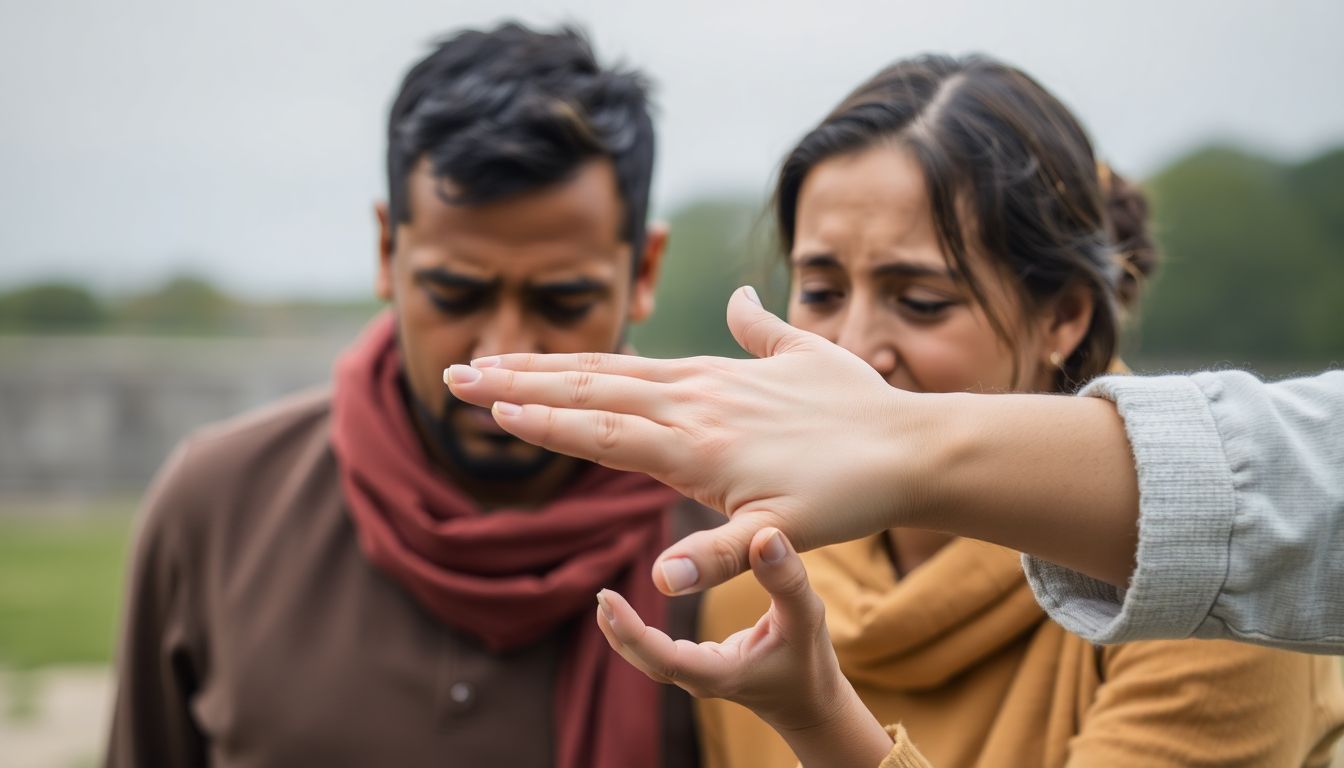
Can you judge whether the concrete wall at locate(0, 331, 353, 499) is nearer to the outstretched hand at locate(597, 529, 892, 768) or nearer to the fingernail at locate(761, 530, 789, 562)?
the outstretched hand at locate(597, 529, 892, 768)

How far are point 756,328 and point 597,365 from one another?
0.61 ft

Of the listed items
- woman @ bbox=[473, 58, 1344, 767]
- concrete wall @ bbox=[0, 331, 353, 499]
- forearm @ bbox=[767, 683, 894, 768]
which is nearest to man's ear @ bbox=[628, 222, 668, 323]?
woman @ bbox=[473, 58, 1344, 767]

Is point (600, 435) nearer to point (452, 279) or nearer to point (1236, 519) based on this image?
point (1236, 519)

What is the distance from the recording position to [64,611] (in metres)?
6.12

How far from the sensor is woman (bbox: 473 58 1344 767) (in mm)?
1519

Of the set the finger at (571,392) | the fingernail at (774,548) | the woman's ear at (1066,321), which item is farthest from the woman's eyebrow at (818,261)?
the fingernail at (774,548)

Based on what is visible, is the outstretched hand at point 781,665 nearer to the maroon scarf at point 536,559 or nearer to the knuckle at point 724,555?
the knuckle at point 724,555

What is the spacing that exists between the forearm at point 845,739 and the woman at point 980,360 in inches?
14.2

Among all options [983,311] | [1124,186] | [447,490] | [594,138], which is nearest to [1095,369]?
[983,311]

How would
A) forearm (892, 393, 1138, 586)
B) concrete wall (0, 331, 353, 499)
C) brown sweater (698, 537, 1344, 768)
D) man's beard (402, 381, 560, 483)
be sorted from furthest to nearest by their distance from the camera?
concrete wall (0, 331, 353, 499), man's beard (402, 381, 560, 483), brown sweater (698, 537, 1344, 768), forearm (892, 393, 1138, 586)

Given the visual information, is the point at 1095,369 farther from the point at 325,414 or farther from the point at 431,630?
the point at 325,414

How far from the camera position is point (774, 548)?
1.07 metres

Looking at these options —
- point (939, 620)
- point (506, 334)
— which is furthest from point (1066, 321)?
point (506, 334)

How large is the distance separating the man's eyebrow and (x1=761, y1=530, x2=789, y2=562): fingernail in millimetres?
1204
